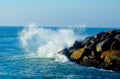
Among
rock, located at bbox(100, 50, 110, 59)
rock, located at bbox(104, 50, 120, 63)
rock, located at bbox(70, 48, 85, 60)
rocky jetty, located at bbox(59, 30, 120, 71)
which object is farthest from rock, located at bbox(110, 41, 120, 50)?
rock, located at bbox(70, 48, 85, 60)

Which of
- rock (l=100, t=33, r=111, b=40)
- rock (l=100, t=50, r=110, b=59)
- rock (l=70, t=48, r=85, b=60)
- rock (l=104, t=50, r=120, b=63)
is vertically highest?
Answer: rock (l=100, t=33, r=111, b=40)

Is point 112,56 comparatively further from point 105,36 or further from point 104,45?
point 105,36

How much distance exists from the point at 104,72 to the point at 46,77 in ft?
22.7

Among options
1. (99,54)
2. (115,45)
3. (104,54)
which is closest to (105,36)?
(115,45)

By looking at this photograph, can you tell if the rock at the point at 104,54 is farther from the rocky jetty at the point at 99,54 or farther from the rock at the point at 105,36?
the rock at the point at 105,36

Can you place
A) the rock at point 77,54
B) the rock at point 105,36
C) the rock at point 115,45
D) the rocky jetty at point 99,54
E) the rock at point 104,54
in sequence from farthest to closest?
the rock at point 105,36 < the rock at point 77,54 < the rock at point 115,45 < the rock at point 104,54 < the rocky jetty at point 99,54

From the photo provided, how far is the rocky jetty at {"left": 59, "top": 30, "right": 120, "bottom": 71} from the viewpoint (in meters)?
43.9

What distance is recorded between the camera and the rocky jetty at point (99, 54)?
144ft

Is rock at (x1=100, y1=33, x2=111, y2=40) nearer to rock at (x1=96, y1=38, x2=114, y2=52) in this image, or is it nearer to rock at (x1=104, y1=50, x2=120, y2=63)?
rock at (x1=96, y1=38, x2=114, y2=52)

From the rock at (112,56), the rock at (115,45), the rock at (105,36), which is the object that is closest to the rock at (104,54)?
the rock at (112,56)

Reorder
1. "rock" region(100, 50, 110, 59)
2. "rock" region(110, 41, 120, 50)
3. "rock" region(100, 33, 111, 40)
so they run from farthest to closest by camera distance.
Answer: "rock" region(100, 33, 111, 40) → "rock" region(110, 41, 120, 50) → "rock" region(100, 50, 110, 59)

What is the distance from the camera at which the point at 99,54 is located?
47500mm

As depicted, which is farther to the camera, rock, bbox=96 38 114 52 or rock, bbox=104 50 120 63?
rock, bbox=96 38 114 52

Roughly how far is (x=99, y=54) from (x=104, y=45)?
149cm
